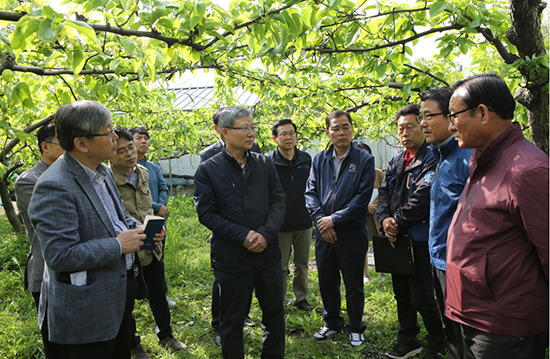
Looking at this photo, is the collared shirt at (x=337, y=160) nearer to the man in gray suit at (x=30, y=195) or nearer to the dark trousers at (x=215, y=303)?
the dark trousers at (x=215, y=303)

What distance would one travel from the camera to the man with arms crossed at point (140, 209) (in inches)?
123

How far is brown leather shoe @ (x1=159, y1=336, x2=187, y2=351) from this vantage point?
10.8 feet

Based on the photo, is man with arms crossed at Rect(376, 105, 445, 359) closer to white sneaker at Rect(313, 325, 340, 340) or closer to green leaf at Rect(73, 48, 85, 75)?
white sneaker at Rect(313, 325, 340, 340)

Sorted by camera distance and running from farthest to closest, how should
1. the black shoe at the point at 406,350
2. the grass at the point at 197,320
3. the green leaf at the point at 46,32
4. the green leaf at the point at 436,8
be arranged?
the grass at the point at 197,320, the black shoe at the point at 406,350, the green leaf at the point at 436,8, the green leaf at the point at 46,32

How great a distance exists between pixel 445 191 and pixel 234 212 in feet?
4.67

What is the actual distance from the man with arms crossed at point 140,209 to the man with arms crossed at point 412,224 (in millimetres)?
2006

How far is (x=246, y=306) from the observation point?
8.56 ft

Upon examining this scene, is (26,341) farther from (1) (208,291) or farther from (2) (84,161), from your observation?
(2) (84,161)

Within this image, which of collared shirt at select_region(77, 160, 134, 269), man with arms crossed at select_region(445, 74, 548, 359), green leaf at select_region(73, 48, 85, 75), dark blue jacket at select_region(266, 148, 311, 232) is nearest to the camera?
man with arms crossed at select_region(445, 74, 548, 359)

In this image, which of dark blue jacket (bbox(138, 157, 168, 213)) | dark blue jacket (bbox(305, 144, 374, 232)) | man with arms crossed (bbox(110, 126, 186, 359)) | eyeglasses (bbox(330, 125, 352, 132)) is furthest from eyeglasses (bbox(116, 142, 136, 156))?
eyeglasses (bbox(330, 125, 352, 132))

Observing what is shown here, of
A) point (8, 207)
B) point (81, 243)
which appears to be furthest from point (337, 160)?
point (8, 207)

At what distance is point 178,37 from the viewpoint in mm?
2254

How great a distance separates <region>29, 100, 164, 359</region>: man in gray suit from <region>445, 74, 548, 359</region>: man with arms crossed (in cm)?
162

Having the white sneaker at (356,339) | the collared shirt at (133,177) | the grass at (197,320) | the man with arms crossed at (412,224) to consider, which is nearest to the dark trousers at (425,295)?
the man with arms crossed at (412,224)
